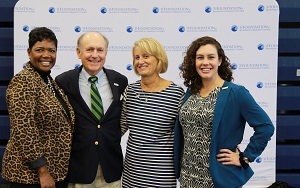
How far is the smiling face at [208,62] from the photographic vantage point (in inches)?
86.4

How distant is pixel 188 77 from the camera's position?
2352 millimetres

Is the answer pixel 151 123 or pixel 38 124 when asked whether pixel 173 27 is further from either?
pixel 38 124

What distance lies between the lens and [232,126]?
213cm

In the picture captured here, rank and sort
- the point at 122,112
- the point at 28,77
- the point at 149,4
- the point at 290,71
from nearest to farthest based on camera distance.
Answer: the point at 28,77 → the point at 122,112 → the point at 149,4 → the point at 290,71

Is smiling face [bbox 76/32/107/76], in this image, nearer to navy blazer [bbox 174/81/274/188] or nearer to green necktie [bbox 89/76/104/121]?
green necktie [bbox 89/76/104/121]

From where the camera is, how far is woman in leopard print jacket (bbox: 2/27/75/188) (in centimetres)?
206

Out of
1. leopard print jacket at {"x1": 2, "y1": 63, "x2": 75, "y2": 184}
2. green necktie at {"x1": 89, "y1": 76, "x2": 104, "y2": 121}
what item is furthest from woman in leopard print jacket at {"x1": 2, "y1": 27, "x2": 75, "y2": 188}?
green necktie at {"x1": 89, "y1": 76, "x2": 104, "y2": 121}

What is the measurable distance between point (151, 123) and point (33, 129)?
0.72 m

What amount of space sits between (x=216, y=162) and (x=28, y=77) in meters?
1.21

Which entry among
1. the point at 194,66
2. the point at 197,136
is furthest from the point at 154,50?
the point at 197,136

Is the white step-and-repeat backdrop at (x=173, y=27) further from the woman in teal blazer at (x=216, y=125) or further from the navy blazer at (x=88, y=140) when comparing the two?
the woman in teal blazer at (x=216, y=125)

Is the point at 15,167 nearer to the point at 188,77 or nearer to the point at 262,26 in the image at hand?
the point at 188,77

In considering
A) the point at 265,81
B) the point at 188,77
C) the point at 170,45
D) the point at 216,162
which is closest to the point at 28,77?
the point at 188,77

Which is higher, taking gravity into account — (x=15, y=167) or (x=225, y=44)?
(x=225, y=44)
